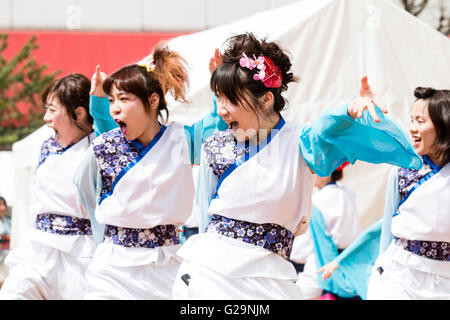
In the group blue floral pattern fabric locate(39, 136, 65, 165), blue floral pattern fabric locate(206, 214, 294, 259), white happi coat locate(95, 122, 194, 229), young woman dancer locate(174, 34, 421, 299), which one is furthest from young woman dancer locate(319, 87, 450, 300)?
blue floral pattern fabric locate(39, 136, 65, 165)

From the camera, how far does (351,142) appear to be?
2609mm

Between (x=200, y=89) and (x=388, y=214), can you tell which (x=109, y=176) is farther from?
(x=200, y=89)

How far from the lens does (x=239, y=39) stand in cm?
293

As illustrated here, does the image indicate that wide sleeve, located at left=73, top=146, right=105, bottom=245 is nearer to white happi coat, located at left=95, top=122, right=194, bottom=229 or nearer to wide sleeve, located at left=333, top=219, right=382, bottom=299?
white happi coat, located at left=95, top=122, right=194, bottom=229

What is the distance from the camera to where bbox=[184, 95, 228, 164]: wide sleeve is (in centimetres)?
328

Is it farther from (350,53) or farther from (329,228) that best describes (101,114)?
(350,53)

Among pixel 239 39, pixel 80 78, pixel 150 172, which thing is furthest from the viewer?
pixel 80 78

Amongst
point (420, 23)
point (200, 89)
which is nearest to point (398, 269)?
point (200, 89)

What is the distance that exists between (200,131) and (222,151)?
58cm

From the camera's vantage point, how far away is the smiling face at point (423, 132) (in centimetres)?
353

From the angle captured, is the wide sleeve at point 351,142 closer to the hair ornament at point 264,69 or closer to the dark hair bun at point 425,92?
the hair ornament at point 264,69

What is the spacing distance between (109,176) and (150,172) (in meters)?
0.20

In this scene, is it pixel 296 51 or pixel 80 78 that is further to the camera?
pixel 296 51

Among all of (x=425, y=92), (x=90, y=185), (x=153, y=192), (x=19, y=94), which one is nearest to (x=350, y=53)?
(x=425, y=92)
